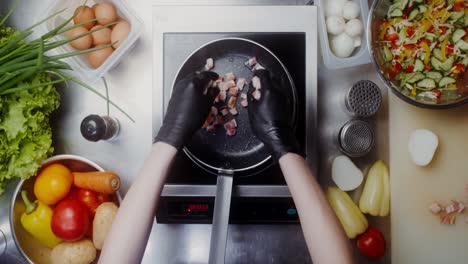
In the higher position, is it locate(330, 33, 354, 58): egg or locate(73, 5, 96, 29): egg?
locate(73, 5, 96, 29): egg

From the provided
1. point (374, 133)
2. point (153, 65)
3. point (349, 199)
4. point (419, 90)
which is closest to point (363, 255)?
point (349, 199)

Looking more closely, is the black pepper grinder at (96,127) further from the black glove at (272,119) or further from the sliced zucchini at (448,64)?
the sliced zucchini at (448,64)

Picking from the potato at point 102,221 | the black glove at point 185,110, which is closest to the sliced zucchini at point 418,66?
the black glove at point 185,110

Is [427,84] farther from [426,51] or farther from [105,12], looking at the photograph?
[105,12]

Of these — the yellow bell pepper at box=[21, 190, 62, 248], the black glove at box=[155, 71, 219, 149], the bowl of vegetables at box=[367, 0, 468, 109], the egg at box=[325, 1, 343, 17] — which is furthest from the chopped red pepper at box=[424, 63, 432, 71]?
the yellow bell pepper at box=[21, 190, 62, 248]

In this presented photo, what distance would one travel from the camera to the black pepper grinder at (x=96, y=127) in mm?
816

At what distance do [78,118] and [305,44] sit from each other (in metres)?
0.56

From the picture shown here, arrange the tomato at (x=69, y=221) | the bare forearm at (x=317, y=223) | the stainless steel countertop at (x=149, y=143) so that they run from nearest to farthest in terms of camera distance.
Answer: the bare forearm at (x=317, y=223) < the tomato at (x=69, y=221) < the stainless steel countertop at (x=149, y=143)

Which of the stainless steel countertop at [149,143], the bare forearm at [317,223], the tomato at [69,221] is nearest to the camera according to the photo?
the bare forearm at [317,223]

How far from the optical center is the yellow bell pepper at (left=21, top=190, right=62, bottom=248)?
0.85m

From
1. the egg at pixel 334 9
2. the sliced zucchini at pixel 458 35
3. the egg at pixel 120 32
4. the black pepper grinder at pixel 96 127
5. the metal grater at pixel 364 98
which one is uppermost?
the egg at pixel 334 9

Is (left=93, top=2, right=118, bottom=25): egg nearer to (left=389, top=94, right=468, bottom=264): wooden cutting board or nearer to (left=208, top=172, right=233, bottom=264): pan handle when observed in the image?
(left=208, top=172, right=233, bottom=264): pan handle

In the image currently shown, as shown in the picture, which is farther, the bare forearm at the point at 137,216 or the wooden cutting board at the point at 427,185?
the wooden cutting board at the point at 427,185

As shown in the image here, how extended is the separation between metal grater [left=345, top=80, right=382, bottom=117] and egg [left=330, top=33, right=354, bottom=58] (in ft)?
0.24
